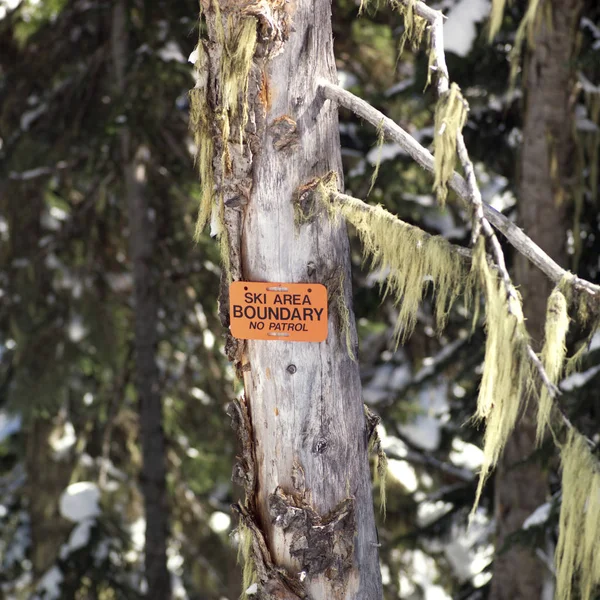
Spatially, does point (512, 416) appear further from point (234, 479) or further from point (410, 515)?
point (410, 515)

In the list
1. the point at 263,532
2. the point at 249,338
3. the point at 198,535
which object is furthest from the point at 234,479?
the point at 198,535

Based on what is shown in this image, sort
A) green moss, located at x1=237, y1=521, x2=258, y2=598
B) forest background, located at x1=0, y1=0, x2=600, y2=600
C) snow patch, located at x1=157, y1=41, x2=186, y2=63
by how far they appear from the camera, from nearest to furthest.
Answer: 1. green moss, located at x1=237, y1=521, x2=258, y2=598
2. forest background, located at x1=0, y1=0, x2=600, y2=600
3. snow patch, located at x1=157, y1=41, x2=186, y2=63

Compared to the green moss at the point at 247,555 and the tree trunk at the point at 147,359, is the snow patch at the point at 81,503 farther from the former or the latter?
the green moss at the point at 247,555

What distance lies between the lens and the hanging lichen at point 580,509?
246 cm

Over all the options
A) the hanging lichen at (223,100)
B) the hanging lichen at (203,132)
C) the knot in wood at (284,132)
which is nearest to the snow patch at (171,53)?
the hanging lichen at (203,132)

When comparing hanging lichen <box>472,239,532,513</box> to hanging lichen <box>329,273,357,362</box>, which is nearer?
hanging lichen <box>472,239,532,513</box>

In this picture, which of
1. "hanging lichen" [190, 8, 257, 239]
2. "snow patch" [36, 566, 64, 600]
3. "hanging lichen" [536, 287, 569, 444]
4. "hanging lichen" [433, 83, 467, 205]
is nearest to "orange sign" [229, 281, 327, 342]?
"hanging lichen" [190, 8, 257, 239]

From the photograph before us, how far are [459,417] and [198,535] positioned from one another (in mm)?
3520

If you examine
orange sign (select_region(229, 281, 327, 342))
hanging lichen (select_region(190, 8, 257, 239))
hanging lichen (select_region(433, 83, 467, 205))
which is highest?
hanging lichen (select_region(190, 8, 257, 239))

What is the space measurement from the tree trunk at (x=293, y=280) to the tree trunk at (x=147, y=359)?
462 centimetres

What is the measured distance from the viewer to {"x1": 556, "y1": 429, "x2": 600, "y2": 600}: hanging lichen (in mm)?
2459

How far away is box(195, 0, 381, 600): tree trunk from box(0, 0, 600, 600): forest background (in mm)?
2704

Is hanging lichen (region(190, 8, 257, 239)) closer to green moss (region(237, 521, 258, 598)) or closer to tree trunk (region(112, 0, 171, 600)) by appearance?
green moss (region(237, 521, 258, 598))

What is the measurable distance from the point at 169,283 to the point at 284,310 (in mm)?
4971
